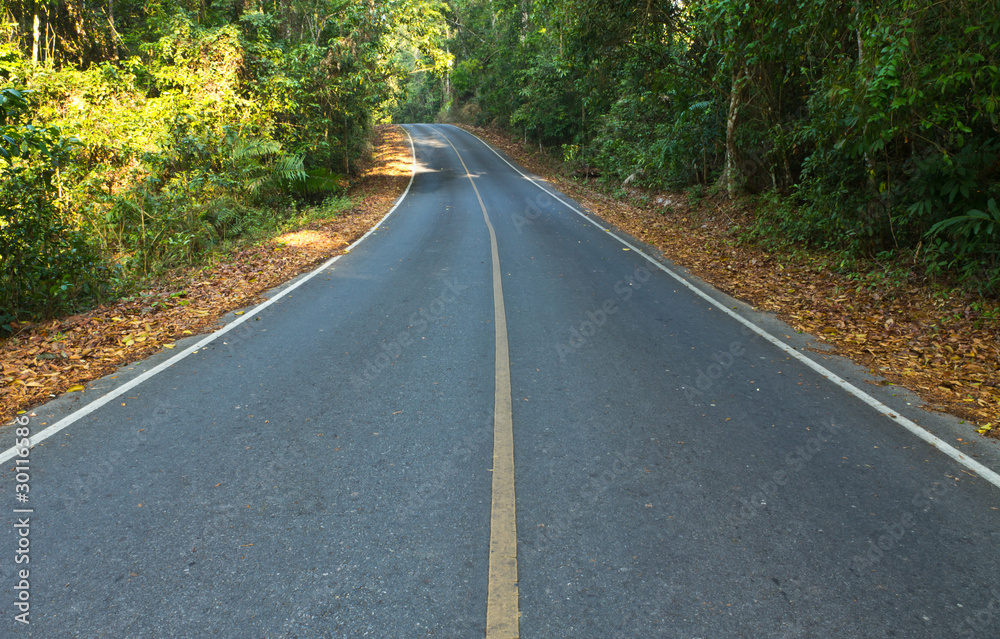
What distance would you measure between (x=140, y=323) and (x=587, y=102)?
1481 centimetres

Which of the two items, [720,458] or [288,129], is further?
[288,129]

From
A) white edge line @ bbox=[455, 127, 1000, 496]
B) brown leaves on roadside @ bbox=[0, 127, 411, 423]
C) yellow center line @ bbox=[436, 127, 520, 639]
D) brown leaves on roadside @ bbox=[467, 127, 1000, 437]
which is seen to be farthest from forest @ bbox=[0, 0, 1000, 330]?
yellow center line @ bbox=[436, 127, 520, 639]


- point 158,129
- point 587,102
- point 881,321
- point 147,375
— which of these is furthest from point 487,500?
point 587,102

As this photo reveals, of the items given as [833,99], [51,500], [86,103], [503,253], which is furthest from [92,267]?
[833,99]

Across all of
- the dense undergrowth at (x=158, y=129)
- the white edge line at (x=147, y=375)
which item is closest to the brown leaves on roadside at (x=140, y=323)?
the white edge line at (x=147, y=375)

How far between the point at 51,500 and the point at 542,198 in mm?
18776

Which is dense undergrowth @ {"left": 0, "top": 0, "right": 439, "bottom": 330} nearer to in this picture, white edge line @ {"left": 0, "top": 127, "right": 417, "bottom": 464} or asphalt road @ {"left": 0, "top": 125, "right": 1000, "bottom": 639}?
white edge line @ {"left": 0, "top": 127, "right": 417, "bottom": 464}

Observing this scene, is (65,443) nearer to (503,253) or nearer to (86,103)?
(503,253)

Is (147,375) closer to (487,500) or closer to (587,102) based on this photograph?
(487,500)

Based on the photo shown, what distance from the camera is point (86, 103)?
1327cm

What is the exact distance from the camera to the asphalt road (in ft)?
8.44

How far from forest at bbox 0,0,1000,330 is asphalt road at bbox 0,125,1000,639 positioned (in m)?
3.49

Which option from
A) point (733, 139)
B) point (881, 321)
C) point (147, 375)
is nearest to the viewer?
point (147, 375)

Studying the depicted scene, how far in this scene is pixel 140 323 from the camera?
686 cm
